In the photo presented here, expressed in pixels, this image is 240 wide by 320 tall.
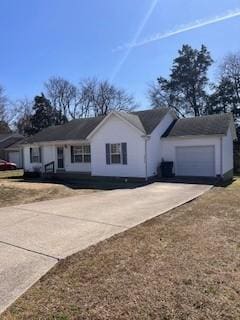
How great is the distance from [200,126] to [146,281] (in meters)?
18.2

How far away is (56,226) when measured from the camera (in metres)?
8.42

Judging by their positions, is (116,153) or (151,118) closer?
(116,153)

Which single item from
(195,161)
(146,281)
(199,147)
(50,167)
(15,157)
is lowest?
(146,281)

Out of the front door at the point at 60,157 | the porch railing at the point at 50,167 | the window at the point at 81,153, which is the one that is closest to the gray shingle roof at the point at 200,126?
the window at the point at 81,153

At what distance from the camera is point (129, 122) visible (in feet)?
69.3

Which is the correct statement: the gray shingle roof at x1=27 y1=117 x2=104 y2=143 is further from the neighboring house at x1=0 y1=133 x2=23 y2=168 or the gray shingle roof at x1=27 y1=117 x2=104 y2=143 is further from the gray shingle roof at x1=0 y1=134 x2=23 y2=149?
the gray shingle roof at x1=0 y1=134 x2=23 y2=149

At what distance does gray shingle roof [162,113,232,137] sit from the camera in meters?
20.9

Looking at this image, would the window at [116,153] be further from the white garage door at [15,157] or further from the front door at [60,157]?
the white garage door at [15,157]

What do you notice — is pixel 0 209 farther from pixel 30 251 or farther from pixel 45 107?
pixel 45 107

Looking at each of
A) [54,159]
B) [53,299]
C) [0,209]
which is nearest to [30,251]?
[53,299]

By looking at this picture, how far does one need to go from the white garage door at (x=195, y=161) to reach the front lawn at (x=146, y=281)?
13.4m

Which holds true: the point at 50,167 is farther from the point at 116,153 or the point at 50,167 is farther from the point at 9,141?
the point at 9,141

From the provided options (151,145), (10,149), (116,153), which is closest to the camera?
(151,145)

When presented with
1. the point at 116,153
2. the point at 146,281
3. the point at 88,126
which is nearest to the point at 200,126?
the point at 116,153
